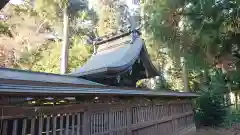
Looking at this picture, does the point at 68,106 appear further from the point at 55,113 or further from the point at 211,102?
the point at 211,102

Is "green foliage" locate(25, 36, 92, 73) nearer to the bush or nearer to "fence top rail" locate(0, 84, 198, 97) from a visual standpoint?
the bush

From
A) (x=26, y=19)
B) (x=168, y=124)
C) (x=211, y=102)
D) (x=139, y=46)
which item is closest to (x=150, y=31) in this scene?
(x=139, y=46)

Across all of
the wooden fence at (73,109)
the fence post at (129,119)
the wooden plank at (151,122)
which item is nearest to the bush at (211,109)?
the wooden plank at (151,122)

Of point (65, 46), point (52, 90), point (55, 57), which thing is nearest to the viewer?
point (52, 90)

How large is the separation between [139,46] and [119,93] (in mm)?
4564

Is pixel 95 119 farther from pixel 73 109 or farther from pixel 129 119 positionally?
pixel 129 119

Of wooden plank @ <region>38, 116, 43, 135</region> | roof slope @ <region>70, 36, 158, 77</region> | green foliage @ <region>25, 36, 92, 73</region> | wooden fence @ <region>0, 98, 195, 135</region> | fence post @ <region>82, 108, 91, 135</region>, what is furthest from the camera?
green foliage @ <region>25, 36, 92, 73</region>

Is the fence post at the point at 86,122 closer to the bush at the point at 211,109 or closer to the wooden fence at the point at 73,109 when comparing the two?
→ the wooden fence at the point at 73,109

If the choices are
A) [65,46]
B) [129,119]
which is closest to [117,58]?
[129,119]

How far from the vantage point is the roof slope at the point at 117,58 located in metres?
7.98

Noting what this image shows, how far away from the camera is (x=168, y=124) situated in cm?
928

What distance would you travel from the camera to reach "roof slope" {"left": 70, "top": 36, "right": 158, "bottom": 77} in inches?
314

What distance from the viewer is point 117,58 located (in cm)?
952

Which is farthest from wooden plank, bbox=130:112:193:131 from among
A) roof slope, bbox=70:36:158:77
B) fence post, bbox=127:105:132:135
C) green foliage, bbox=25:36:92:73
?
green foliage, bbox=25:36:92:73
